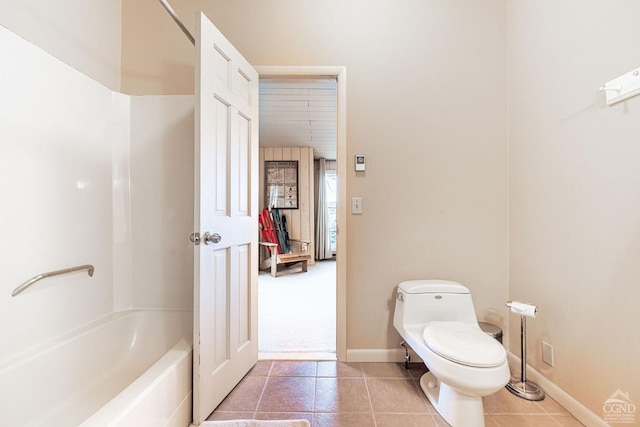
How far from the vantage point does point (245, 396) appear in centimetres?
150

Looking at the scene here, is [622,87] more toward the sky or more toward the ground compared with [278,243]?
more toward the sky

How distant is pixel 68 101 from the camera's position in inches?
55.6

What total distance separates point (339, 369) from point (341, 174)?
4.30ft

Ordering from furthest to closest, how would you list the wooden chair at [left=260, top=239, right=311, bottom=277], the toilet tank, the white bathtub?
the wooden chair at [left=260, top=239, right=311, bottom=277]
the toilet tank
the white bathtub

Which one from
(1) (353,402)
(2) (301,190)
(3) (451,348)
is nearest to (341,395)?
(1) (353,402)

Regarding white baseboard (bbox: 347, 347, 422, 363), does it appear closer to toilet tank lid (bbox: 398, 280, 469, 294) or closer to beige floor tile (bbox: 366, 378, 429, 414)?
beige floor tile (bbox: 366, 378, 429, 414)

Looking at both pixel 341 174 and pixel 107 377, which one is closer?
pixel 107 377

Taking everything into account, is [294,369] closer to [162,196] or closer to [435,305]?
[435,305]

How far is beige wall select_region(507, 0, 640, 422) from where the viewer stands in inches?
45.2

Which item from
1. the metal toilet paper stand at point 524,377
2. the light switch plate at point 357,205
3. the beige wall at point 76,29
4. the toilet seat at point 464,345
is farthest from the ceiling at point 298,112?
the metal toilet paper stand at point 524,377

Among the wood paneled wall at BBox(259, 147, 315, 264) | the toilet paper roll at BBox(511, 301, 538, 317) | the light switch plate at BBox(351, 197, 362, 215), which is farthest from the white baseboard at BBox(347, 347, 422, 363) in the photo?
the wood paneled wall at BBox(259, 147, 315, 264)

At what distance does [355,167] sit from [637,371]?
1.64 m

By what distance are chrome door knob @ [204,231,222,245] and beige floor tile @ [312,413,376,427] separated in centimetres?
102

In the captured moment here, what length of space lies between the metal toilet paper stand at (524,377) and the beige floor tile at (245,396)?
1453 mm
